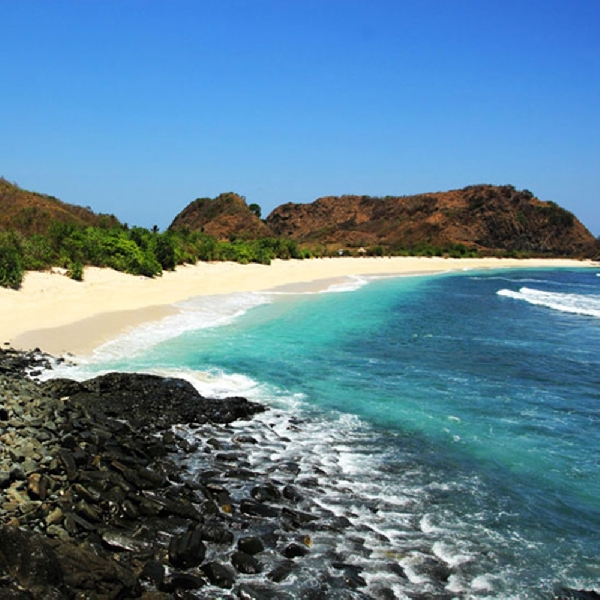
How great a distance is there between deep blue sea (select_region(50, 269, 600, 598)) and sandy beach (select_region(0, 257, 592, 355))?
1.13 metres

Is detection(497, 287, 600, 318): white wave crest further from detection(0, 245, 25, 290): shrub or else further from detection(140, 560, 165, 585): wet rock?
detection(140, 560, 165, 585): wet rock

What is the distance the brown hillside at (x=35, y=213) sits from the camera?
1262 inches

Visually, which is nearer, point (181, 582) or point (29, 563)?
point (29, 563)

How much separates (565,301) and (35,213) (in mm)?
30730

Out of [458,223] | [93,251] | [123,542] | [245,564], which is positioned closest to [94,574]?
[123,542]

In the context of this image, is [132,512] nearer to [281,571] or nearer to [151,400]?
[281,571]

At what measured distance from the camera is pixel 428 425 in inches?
396

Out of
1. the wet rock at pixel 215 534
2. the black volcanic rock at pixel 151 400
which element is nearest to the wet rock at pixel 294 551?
the wet rock at pixel 215 534

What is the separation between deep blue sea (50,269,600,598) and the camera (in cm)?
612

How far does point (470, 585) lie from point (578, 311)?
24.2 metres

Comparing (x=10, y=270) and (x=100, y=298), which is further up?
(x=10, y=270)

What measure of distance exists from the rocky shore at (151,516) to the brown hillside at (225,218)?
163 ft

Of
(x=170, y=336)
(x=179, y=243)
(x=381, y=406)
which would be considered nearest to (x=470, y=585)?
(x=381, y=406)

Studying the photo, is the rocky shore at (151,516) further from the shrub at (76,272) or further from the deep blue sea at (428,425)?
the shrub at (76,272)
